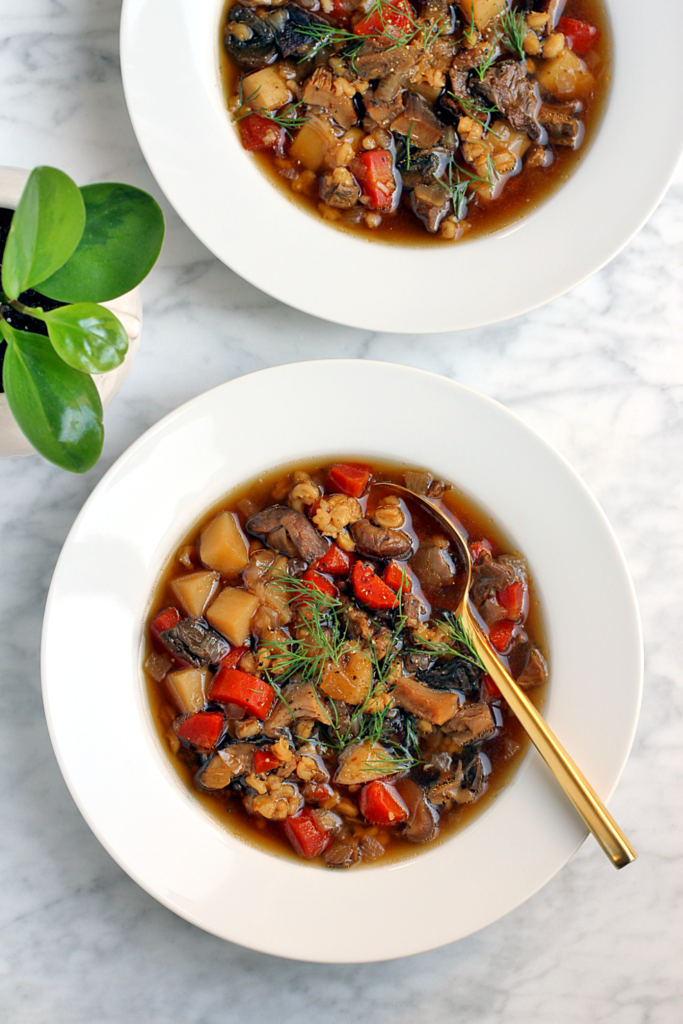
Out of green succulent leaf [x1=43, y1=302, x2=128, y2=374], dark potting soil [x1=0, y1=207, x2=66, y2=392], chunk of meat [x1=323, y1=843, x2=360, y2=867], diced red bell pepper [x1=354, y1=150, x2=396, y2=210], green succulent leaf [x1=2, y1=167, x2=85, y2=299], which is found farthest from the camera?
diced red bell pepper [x1=354, y1=150, x2=396, y2=210]

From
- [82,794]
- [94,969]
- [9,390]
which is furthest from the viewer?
[94,969]

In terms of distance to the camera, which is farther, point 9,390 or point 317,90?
point 317,90

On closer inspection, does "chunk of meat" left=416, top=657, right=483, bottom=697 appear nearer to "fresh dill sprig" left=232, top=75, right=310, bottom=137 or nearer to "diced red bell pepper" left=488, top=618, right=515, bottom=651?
"diced red bell pepper" left=488, top=618, right=515, bottom=651

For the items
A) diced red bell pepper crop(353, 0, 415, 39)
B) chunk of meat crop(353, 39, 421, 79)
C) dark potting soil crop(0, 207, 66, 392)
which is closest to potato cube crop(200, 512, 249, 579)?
dark potting soil crop(0, 207, 66, 392)

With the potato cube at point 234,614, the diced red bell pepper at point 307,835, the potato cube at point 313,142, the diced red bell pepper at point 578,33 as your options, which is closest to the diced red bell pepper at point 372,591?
the potato cube at point 234,614

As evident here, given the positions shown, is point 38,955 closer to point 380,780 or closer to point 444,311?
point 380,780

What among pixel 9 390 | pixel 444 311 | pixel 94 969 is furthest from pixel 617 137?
pixel 94 969
